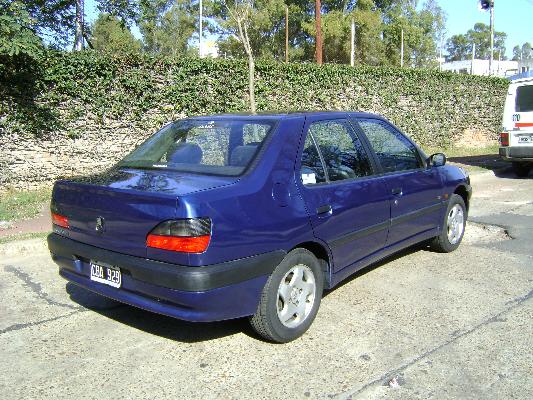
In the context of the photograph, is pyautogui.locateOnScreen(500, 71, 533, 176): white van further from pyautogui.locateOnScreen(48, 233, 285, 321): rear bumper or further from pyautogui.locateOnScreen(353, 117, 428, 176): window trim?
pyautogui.locateOnScreen(48, 233, 285, 321): rear bumper

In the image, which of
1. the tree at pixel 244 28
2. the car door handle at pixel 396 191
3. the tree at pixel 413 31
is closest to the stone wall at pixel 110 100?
the tree at pixel 244 28

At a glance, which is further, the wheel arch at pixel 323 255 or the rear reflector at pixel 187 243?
the wheel arch at pixel 323 255

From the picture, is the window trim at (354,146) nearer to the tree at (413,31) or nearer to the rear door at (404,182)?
the rear door at (404,182)

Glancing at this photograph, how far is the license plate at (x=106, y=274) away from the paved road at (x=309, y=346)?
485 millimetres

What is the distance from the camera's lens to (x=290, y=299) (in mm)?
3588

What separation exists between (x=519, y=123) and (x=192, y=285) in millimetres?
10779

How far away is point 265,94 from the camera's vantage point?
1196 centimetres

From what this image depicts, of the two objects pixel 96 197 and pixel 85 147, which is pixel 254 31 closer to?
pixel 85 147

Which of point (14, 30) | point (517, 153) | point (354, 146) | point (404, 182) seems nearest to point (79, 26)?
point (14, 30)

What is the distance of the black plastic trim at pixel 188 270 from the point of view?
9.95 feet

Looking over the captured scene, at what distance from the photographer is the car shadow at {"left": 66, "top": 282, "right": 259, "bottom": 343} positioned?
377 cm

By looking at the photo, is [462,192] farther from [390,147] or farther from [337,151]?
[337,151]

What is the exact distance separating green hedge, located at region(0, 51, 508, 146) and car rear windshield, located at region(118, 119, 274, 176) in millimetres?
3147

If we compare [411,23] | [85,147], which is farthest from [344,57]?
[85,147]
